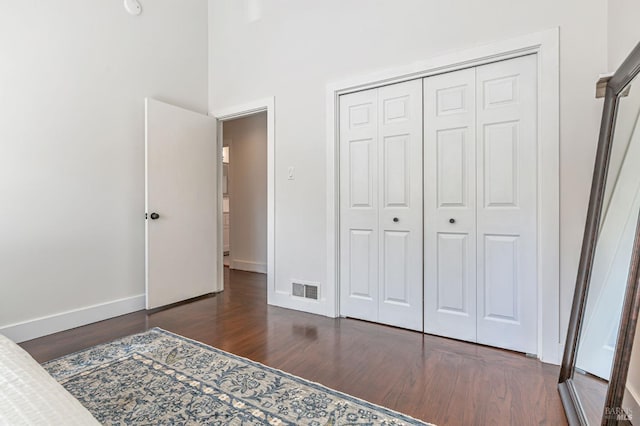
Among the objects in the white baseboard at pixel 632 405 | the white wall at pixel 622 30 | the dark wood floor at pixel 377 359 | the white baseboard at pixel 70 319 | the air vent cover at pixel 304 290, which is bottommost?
the dark wood floor at pixel 377 359

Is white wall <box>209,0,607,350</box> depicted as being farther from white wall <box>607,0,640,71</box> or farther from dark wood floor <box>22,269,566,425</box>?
dark wood floor <box>22,269,566,425</box>

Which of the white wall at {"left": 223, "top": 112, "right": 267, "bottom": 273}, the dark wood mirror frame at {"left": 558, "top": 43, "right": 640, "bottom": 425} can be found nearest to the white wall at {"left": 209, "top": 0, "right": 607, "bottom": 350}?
the dark wood mirror frame at {"left": 558, "top": 43, "right": 640, "bottom": 425}

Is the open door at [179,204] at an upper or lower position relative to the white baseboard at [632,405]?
upper

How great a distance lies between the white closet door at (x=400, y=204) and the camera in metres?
2.42

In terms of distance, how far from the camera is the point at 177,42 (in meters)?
3.28

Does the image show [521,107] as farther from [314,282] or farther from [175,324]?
[175,324]

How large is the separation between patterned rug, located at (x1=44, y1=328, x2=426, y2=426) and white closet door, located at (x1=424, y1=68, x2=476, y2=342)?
110cm

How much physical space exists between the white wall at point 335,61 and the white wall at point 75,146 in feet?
2.63

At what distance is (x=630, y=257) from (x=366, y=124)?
189cm

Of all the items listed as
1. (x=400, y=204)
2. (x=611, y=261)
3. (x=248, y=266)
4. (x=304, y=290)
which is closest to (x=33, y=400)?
(x=611, y=261)

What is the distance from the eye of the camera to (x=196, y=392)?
158 cm

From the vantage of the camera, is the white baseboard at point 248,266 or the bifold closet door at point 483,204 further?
the white baseboard at point 248,266

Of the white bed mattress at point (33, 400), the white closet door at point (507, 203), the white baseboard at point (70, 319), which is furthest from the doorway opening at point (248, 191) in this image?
the white bed mattress at point (33, 400)

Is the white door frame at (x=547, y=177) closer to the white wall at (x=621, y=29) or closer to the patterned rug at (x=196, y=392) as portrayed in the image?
the white wall at (x=621, y=29)
